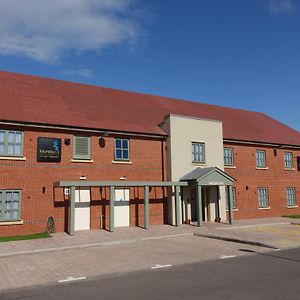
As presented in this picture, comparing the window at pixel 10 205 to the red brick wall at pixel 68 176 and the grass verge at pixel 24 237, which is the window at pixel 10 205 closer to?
the red brick wall at pixel 68 176

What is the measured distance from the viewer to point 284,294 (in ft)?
25.5

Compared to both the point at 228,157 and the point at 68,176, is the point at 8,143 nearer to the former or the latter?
the point at 68,176

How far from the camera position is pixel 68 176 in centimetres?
1866

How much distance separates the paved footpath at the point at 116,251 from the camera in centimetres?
1063

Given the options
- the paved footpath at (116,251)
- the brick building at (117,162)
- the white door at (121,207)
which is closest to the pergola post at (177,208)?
the brick building at (117,162)

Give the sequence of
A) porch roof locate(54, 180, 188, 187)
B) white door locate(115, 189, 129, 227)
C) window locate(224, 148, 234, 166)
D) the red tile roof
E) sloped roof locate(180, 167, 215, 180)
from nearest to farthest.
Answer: porch roof locate(54, 180, 188, 187) < the red tile roof < white door locate(115, 189, 129, 227) < sloped roof locate(180, 167, 215, 180) < window locate(224, 148, 234, 166)

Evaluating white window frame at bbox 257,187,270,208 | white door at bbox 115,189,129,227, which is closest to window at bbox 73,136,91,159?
white door at bbox 115,189,129,227

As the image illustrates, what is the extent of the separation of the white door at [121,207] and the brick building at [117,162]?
0.17 ft

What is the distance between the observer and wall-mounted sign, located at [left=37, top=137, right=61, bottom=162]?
1802 cm

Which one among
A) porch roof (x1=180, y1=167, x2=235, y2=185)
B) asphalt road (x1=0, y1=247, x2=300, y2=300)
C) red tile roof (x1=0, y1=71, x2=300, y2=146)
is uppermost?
red tile roof (x1=0, y1=71, x2=300, y2=146)

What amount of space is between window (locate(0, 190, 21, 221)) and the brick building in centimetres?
4

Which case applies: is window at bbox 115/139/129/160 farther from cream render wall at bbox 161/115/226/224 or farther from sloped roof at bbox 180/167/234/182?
sloped roof at bbox 180/167/234/182

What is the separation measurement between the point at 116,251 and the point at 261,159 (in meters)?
16.1

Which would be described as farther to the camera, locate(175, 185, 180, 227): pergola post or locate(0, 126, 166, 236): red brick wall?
locate(175, 185, 180, 227): pergola post
